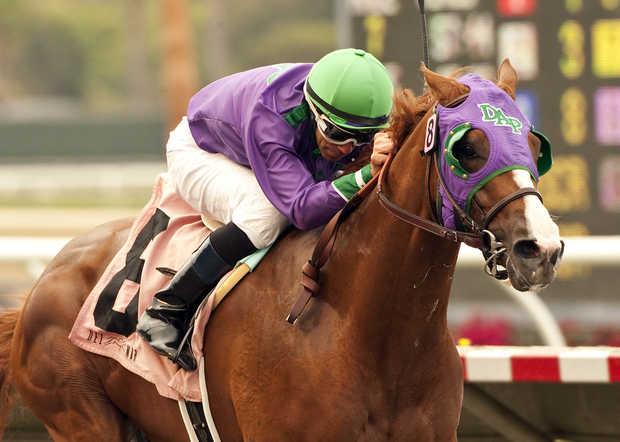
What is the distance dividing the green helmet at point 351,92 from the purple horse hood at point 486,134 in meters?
0.40

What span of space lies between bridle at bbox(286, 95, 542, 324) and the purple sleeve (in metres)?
0.06

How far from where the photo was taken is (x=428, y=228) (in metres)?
2.83

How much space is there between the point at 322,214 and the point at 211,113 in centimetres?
55

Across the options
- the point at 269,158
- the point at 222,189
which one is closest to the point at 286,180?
the point at 269,158

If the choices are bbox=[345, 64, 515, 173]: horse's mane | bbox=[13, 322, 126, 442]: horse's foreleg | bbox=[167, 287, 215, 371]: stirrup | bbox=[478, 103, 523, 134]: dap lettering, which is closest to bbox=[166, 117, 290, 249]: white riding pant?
bbox=[167, 287, 215, 371]: stirrup

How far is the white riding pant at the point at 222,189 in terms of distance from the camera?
3279 mm

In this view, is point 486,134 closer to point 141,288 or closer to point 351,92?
point 351,92

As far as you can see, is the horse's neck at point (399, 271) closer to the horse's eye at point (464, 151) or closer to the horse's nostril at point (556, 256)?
the horse's eye at point (464, 151)

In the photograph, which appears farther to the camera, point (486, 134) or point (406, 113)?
point (406, 113)

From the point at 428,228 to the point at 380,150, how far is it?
330 millimetres

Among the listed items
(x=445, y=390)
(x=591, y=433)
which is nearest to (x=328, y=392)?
(x=445, y=390)

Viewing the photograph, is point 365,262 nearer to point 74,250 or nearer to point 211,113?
point 211,113

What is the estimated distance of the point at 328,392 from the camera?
297 centimetres

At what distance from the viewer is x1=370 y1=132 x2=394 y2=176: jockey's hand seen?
9.98 feet
